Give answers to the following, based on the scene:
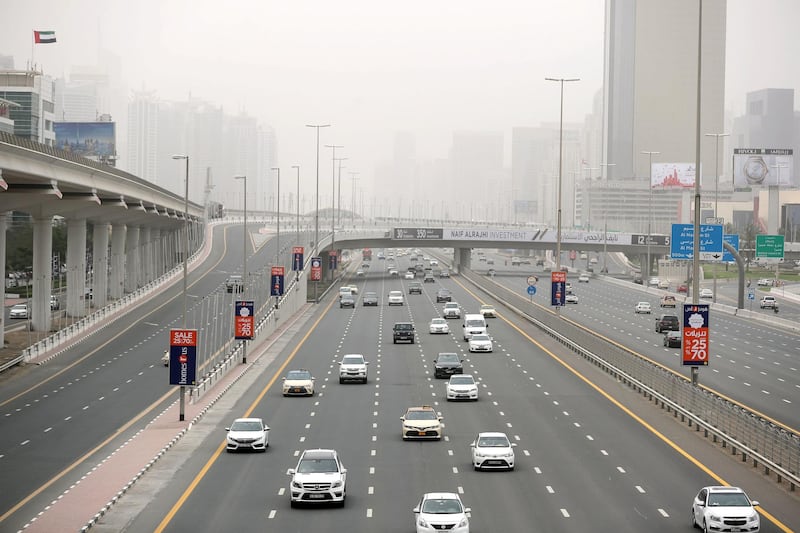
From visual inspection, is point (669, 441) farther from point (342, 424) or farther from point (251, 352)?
point (251, 352)

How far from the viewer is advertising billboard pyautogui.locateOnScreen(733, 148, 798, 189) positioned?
137625 mm

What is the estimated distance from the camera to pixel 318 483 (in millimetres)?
27875

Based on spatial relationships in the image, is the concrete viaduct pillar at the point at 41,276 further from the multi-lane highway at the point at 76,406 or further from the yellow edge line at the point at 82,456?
the yellow edge line at the point at 82,456

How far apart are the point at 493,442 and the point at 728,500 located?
372 inches

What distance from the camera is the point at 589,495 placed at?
93.7ft

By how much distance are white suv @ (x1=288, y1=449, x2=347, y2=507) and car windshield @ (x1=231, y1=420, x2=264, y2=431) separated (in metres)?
7.51

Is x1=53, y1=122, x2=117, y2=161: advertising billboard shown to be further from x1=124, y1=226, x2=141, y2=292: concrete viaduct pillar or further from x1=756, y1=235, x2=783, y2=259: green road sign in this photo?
x1=756, y1=235, x2=783, y2=259: green road sign

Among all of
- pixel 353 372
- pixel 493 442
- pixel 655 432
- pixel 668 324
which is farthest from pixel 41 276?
pixel 493 442

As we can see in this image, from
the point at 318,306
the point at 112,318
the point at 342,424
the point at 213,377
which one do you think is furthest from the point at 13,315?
the point at 342,424

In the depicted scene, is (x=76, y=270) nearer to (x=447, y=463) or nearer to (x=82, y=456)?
(x=82, y=456)

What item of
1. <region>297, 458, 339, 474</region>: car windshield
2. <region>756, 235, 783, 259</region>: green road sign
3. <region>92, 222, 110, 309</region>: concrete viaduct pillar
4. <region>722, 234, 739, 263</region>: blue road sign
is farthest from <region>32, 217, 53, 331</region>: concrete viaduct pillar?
<region>756, 235, 783, 259</region>: green road sign

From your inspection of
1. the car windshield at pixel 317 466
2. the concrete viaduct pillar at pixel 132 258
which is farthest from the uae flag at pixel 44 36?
the car windshield at pixel 317 466

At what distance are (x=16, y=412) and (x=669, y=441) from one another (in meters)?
26.8

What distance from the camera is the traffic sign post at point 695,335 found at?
40438 millimetres
